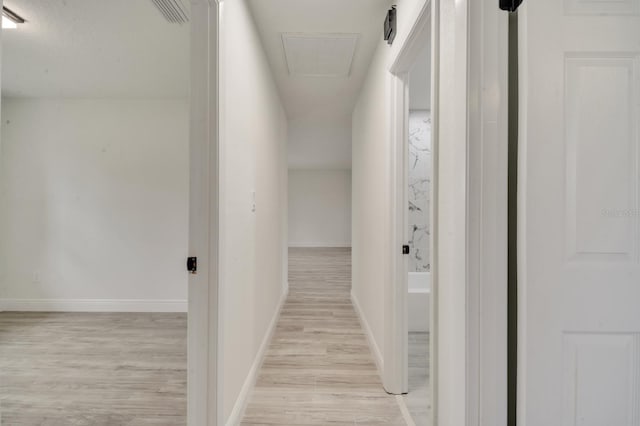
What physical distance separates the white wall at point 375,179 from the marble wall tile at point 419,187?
2.38ft

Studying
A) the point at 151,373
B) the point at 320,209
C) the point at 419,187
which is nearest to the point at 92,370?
the point at 151,373

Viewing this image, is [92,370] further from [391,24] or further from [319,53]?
[391,24]

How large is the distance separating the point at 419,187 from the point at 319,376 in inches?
98.9

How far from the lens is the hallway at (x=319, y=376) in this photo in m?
1.88

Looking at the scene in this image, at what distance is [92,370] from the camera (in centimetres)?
239

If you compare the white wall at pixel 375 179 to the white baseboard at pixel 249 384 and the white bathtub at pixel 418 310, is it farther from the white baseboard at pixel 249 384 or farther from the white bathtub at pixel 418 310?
the white baseboard at pixel 249 384

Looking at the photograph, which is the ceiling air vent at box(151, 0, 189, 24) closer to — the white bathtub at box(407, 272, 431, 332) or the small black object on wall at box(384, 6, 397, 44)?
the small black object on wall at box(384, 6, 397, 44)

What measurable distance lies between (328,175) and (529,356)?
29.9ft

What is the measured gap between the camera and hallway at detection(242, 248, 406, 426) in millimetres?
1883

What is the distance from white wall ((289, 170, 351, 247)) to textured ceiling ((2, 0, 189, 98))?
648 centimetres

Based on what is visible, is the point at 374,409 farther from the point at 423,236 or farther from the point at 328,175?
the point at 328,175

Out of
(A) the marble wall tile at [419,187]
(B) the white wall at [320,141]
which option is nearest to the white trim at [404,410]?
(A) the marble wall tile at [419,187]

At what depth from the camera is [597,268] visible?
1.00 meters

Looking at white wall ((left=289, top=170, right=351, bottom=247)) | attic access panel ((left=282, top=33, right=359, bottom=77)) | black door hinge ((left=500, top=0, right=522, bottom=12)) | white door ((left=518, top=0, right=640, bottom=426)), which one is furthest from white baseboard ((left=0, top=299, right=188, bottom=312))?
white wall ((left=289, top=170, right=351, bottom=247))
